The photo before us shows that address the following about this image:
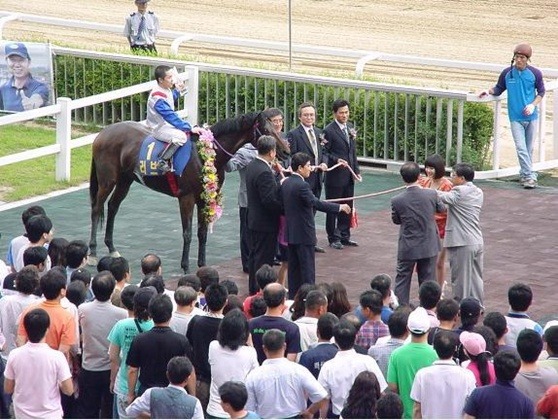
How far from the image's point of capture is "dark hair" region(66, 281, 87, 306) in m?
11.2

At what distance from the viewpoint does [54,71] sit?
22.8m

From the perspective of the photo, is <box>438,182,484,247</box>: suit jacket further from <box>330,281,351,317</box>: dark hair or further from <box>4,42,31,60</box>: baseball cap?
<box>4,42,31,60</box>: baseball cap

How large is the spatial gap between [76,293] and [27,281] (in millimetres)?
377

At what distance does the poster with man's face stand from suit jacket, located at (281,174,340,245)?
9.26 m

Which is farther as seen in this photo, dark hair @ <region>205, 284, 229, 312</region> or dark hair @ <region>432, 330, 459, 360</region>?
dark hair @ <region>205, 284, 229, 312</region>

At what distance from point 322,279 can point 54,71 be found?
8.86 meters

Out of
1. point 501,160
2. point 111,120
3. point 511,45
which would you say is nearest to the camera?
point 501,160

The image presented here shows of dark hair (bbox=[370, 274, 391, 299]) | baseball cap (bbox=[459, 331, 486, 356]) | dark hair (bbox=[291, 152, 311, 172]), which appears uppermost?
dark hair (bbox=[291, 152, 311, 172])

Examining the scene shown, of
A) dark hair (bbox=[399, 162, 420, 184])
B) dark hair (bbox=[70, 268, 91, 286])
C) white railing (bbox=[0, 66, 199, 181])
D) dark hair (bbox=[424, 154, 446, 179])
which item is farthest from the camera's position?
white railing (bbox=[0, 66, 199, 181])

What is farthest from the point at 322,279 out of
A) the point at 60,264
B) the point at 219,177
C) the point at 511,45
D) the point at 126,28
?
the point at 511,45

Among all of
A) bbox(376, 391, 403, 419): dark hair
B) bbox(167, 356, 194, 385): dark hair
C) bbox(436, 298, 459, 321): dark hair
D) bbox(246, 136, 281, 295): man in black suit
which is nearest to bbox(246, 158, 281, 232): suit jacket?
bbox(246, 136, 281, 295): man in black suit

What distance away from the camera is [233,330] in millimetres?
9898

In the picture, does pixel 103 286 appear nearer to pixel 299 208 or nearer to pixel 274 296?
pixel 274 296

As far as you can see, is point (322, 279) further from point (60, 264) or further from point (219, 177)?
point (60, 264)
